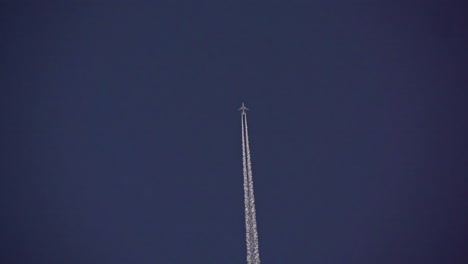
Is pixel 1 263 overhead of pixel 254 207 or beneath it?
beneath

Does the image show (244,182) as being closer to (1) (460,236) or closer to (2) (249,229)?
(2) (249,229)

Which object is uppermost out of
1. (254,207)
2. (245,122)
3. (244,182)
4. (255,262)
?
(245,122)

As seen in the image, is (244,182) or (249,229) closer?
(249,229)

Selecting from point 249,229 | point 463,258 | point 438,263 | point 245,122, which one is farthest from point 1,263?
point 463,258

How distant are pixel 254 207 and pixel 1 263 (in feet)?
107

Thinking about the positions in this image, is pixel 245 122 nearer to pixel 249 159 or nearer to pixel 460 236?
pixel 249 159

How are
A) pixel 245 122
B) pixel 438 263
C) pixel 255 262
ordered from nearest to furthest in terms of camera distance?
pixel 255 262 → pixel 438 263 → pixel 245 122

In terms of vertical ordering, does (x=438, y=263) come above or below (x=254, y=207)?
below

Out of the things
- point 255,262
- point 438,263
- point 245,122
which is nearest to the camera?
point 255,262

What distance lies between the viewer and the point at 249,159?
49.6m

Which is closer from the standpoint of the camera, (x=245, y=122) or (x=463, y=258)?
(x=463, y=258)

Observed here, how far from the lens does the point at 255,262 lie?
44.1m

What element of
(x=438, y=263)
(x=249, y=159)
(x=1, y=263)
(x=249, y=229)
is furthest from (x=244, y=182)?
(x=1, y=263)

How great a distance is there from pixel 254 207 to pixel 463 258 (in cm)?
2606
